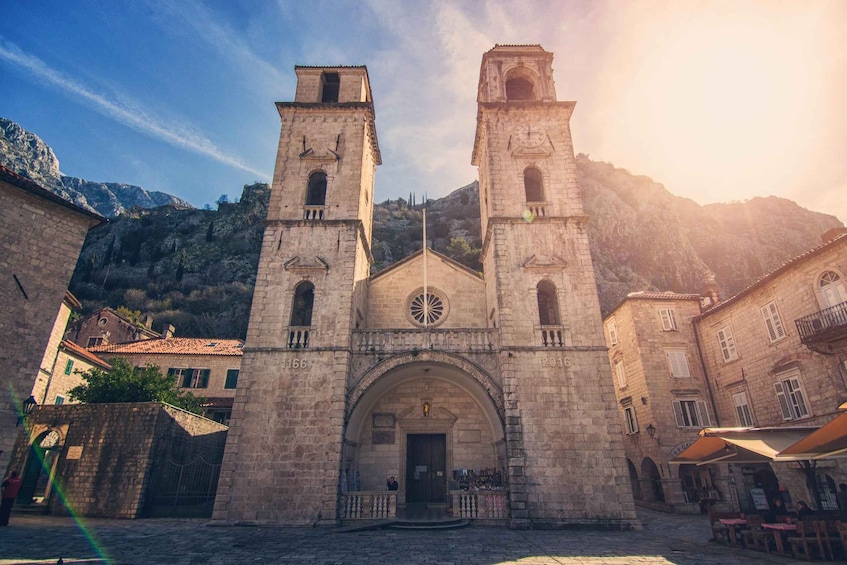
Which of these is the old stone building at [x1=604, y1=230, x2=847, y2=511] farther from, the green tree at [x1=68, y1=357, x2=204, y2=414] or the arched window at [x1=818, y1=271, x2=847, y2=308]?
the green tree at [x1=68, y1=357, x2=204, y2=414]

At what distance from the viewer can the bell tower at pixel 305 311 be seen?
45.9 feet

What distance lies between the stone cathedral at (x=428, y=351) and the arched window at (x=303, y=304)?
3.7 inches

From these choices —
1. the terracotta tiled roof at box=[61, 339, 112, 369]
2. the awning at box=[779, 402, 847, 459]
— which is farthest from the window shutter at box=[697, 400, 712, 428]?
the terracotta tiled roof at box=[61, 339, 112, 369]

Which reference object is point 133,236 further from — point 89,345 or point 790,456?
point 790,456

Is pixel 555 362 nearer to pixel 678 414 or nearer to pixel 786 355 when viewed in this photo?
pixel 786 355

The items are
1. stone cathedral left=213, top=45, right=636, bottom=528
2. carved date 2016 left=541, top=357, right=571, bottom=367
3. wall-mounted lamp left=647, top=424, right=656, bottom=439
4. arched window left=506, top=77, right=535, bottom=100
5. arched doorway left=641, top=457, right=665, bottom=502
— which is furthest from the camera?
arched window left=506, top=77, right=535, bottom=100

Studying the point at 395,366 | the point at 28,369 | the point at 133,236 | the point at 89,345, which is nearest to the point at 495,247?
the point at 395,366

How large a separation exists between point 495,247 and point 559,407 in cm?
659

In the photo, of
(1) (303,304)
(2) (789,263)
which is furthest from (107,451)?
(2) (789,263)

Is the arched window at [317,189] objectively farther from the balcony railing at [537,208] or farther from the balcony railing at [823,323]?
the balcony railing at [823,323]

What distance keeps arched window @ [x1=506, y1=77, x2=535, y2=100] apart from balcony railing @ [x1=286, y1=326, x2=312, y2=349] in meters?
15.6

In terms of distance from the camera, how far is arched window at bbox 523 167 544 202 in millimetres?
19500

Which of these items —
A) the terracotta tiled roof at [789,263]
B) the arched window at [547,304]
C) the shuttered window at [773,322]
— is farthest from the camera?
the shuttered window at [773,322]

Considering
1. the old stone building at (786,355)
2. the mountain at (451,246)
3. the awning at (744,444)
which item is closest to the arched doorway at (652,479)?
the old stone building at (786,355)
